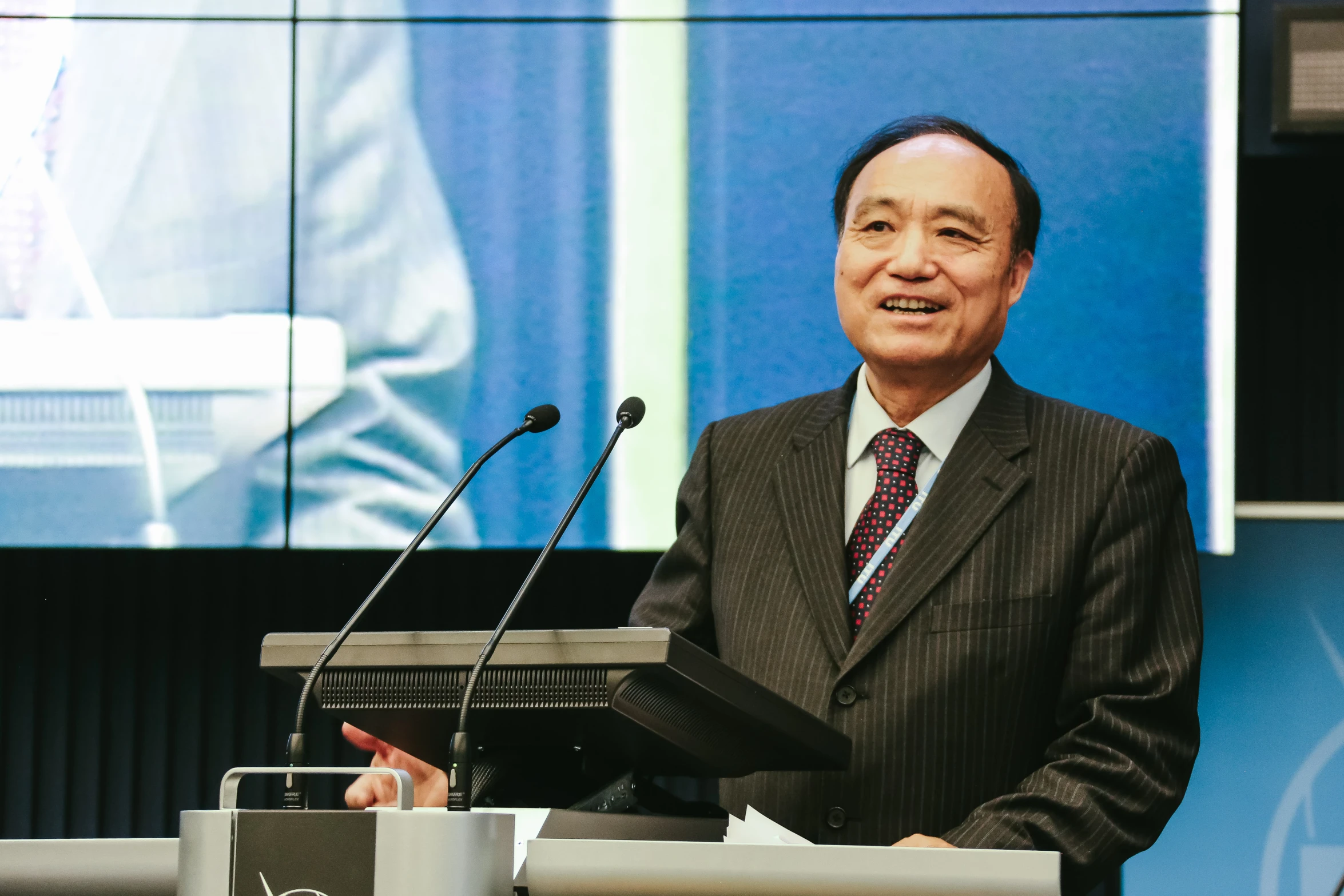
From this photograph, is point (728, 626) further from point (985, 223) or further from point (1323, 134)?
point (1323, 134)

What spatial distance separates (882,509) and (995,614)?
0.22 m

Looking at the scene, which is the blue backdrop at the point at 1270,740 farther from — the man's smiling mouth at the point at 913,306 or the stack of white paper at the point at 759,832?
the stack of white paper at the point at 759,832

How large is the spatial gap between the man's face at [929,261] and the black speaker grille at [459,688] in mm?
872

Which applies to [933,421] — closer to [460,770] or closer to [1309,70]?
[460,770]

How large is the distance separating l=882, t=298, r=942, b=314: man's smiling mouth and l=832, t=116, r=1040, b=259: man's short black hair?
0.56 feet

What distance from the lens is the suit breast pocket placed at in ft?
5.53

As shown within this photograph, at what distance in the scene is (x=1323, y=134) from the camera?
10.3ft

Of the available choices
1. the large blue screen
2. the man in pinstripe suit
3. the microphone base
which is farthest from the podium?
the large blue screen

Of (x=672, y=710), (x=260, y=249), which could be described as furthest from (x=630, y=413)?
(x=260, y=249)

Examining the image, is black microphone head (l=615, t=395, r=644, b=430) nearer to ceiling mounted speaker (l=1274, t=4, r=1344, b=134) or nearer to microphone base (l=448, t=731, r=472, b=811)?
microphone base (l=448, t=731, r=472, b=811)

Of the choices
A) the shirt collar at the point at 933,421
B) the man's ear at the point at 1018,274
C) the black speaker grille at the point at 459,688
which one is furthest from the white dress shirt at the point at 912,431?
the black speaker grille at the point at 459,688

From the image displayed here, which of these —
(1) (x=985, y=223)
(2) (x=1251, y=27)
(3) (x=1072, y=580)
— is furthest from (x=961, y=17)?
(3) (x=1072, y=580)

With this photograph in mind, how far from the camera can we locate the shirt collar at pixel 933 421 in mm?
1902

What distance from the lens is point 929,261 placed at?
1.88 m
